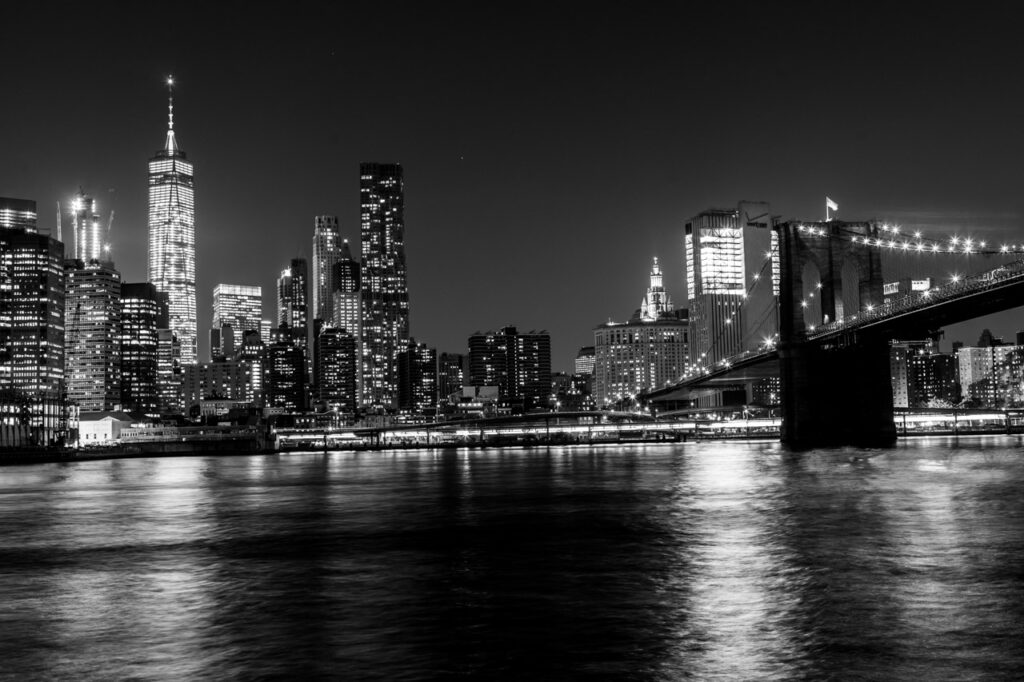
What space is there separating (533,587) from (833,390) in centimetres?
5908

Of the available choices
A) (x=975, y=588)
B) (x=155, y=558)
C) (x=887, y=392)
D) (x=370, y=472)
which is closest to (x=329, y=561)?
(x=155, y=558)

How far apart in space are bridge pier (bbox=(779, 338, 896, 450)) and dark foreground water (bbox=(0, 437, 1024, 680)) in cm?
2946

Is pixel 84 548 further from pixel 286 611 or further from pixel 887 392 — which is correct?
pixel 887 392

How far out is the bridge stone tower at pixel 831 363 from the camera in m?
75.6

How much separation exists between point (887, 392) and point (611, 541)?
54.7m

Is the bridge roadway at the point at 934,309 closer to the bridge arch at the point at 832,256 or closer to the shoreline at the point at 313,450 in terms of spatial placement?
the bridge arch at the point at 832,256

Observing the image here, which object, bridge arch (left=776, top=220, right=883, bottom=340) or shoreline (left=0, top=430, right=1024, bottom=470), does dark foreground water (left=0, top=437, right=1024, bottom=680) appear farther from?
shoreline (left=0, top=430, right=1024, bottom=470)

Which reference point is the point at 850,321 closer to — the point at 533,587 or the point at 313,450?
the point at 533,587

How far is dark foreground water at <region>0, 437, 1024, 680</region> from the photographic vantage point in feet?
50.6

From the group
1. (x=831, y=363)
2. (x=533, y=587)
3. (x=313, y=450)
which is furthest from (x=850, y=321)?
(x=313, y=450)

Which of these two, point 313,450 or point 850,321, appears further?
point 313,450

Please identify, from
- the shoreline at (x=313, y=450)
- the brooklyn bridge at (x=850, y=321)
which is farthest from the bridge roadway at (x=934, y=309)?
the shoreline at (x=313, y=450)

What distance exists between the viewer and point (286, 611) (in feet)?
65.0

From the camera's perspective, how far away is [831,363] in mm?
75938
